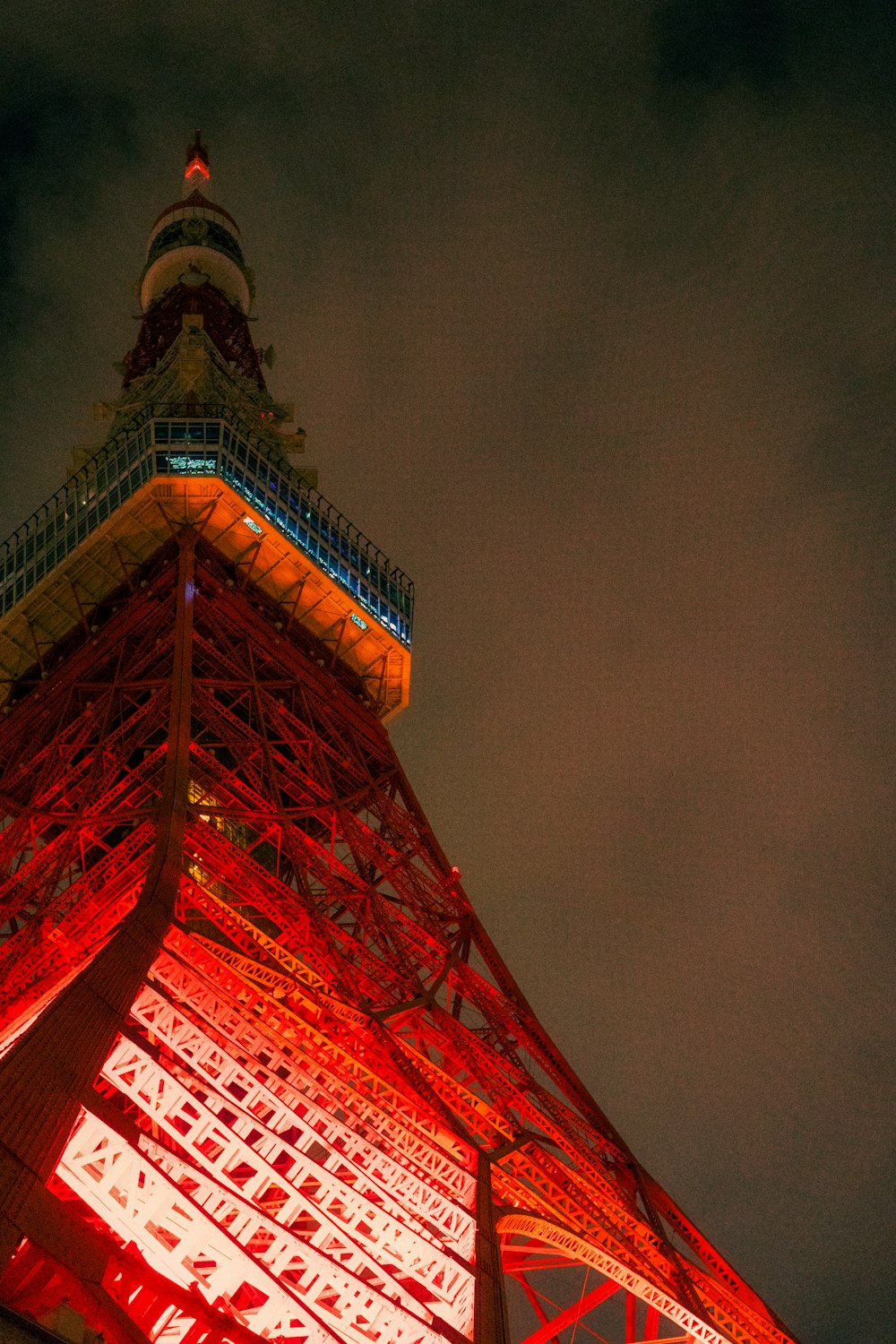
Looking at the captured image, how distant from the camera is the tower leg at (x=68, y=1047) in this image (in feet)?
25.2

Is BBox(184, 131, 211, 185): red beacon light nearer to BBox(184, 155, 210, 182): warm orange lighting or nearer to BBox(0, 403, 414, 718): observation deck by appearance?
BBox(184, 155, 210, 182): warm orange lighting

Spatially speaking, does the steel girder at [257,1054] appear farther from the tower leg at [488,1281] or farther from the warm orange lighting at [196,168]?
the warm orange lighting at [196,168]

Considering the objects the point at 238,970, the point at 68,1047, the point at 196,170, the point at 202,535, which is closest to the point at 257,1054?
the point at 238,970

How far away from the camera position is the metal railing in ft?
112

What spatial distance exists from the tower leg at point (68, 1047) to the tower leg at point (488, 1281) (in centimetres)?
434

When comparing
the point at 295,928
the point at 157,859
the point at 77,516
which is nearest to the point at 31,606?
the point at 77,516

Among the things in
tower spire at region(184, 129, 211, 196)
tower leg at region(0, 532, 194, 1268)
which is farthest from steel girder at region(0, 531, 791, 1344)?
tower spire at region(184, 129, 211, 196)

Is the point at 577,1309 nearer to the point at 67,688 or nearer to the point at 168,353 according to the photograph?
the point at 67,688

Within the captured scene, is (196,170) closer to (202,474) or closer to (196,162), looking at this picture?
(196,162)

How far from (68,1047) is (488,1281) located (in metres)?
5.57

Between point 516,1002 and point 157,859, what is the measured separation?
10176mm

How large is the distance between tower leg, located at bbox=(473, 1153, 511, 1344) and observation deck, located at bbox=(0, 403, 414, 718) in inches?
797

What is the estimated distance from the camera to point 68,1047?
10.6m

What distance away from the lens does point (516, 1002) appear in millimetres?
26125
